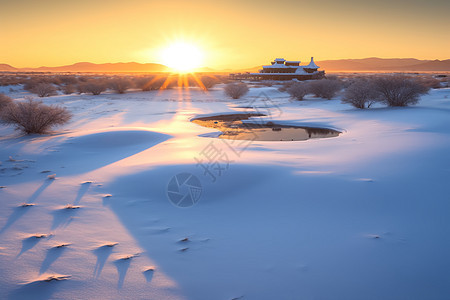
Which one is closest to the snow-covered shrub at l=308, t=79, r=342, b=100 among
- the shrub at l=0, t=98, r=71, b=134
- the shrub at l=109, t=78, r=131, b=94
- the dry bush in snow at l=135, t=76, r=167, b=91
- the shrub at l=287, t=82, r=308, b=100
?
the shrub at l=287, t=82, r=308, b=100

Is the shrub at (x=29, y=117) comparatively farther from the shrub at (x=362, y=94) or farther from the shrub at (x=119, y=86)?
the shrub at (x=119, y=86)

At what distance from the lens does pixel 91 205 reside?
5.88 meters

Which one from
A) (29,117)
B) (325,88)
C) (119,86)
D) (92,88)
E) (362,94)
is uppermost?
(119,86)

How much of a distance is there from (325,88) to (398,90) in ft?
35.4

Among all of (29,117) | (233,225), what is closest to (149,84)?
(29,117)

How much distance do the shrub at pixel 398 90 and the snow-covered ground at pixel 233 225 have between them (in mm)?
12116

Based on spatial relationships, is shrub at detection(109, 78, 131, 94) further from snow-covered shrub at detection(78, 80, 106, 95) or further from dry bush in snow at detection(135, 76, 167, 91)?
Answer: dry bush in snow at detection(135, 76, 167, 91)

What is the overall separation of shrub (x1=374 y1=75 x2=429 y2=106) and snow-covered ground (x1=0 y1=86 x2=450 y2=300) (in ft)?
39.7

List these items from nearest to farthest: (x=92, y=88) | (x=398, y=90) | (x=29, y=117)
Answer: (x=29, y=117)
(x=398, y=90)
(x=92, y=88)

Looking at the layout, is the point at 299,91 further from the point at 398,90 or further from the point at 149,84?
the point at 149,84

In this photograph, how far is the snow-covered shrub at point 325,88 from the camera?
101 ft

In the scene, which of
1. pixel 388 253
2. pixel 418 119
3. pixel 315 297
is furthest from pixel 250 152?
pixel 418 119

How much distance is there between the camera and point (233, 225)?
5.14 meters

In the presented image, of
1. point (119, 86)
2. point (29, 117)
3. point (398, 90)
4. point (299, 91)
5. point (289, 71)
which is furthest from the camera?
point (289, 71)
